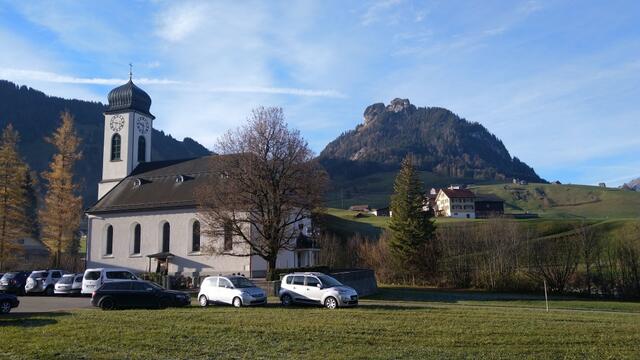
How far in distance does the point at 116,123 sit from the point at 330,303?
1608 inches

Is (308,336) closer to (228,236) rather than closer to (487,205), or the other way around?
(228,236)

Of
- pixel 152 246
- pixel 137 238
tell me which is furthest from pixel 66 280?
pixel 137 238

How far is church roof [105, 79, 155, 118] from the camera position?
5750cm

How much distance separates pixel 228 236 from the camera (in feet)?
126

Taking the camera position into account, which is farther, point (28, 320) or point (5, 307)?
point (5, 307)

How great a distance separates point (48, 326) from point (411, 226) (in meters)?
40.3

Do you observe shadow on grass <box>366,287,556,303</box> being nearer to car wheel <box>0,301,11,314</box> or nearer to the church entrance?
the church entrance

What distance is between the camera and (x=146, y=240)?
158 ft

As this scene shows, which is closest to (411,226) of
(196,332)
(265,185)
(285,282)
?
(265,185)

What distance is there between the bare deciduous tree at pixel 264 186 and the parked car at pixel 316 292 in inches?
388

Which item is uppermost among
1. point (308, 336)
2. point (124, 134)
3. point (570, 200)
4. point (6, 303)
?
point (570, 200)

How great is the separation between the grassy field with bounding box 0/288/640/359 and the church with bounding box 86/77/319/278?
66.2 feet

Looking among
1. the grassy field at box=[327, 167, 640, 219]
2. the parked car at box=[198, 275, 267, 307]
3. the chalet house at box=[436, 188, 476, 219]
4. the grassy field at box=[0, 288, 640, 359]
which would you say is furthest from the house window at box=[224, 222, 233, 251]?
the grassy field at box=[327, 167, 640, 219]

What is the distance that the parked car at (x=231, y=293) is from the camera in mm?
25109
